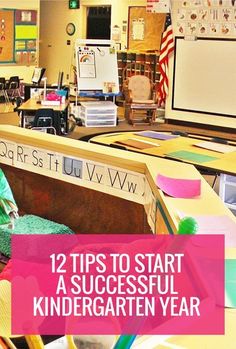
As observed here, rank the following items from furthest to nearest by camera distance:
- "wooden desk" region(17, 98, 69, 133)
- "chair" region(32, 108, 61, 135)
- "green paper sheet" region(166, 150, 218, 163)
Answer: "wooden desk" region(17, 98, 69, 133)
"chair" region(32, 108, 61, 135)
"green paper sheet" region(166, 150, 218, 163)

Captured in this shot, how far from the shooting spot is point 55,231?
2688mm

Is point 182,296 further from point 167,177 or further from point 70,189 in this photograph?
point 70,189

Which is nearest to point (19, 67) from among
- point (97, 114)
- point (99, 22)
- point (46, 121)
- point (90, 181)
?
point (99, 22)

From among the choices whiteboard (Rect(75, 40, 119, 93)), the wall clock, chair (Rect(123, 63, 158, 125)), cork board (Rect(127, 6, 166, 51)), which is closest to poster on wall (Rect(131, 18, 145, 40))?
cork board (Rect(127, 6, 166, 51))

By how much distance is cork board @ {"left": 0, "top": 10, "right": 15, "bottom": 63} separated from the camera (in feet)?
48.3

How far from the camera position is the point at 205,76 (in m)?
10.9

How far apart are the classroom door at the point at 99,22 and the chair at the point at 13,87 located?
120 inches

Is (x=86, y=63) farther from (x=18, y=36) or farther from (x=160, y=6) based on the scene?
(x=18, y=36)

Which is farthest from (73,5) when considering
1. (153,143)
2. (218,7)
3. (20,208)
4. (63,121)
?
(20,208)

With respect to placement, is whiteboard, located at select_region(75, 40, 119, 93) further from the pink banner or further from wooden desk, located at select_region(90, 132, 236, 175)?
the pink banner

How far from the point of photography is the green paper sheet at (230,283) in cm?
131

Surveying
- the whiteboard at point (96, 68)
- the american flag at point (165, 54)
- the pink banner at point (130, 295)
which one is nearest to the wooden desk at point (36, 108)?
the whiteboard at point (96, 68)

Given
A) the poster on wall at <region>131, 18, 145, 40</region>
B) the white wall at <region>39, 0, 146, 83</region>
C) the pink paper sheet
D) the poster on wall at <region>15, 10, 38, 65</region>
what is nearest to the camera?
the pink paper sheet

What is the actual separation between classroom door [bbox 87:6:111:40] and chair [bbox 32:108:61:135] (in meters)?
8.41
